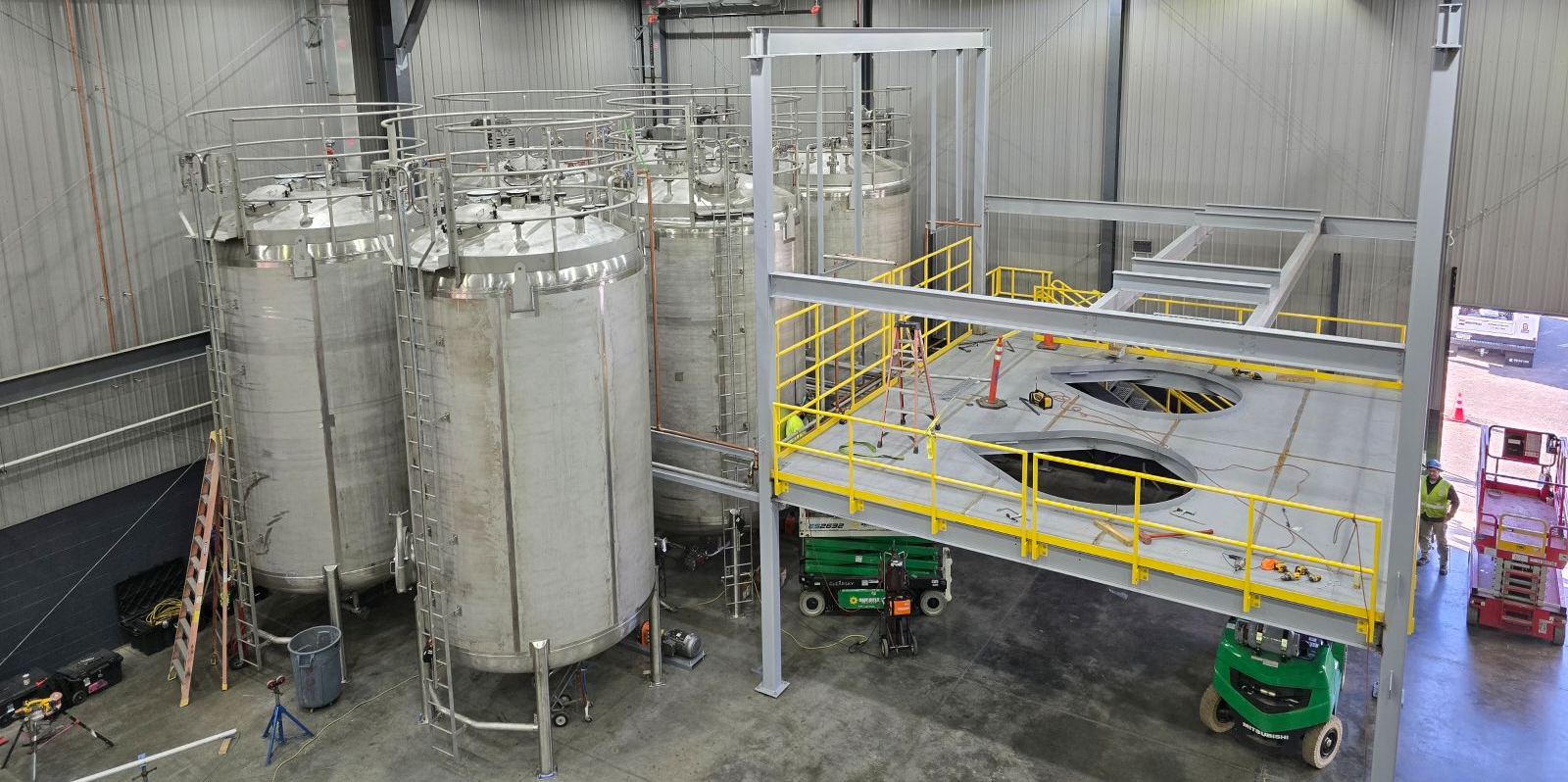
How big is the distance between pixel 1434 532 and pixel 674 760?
1271 cm

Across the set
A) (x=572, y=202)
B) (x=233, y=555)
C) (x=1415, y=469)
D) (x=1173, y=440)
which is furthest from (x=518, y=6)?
(x=1415, y=469)

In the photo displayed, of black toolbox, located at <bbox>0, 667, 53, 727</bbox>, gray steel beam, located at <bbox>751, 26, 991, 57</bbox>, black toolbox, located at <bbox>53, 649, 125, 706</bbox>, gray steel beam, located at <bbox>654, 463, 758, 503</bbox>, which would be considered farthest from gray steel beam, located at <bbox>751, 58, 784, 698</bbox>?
black toolbox, located at <bbox>0, 667, 53, 727</bbox>

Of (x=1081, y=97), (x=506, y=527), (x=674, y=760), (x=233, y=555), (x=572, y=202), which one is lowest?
(x=674, y=760)

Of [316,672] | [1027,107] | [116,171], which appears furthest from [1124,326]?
[116,171]

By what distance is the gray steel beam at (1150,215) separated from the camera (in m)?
17.9

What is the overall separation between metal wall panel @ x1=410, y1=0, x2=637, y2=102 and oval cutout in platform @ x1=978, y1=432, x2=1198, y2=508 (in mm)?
12762

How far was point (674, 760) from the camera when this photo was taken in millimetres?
13898

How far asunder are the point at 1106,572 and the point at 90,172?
14045 mm

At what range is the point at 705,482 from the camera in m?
15.9

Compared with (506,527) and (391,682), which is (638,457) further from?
(391,682)

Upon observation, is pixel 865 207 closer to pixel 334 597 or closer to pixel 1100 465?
pixel 1100 465

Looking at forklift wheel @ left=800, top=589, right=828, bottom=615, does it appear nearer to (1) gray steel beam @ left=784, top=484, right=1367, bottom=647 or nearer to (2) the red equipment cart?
(1) gray steel beam @ left=784, top=484, right=1367, bottom=647

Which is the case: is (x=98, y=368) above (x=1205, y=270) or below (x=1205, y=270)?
below

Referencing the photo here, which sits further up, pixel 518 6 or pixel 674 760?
pixel 518 6
